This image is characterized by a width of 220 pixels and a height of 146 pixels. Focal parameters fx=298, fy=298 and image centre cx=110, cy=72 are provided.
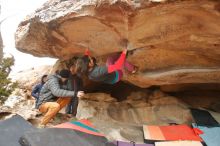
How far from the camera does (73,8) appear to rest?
698 centimetres

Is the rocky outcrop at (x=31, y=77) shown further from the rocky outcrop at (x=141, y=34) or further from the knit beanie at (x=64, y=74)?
the knit beanie at (x=64, y=74)

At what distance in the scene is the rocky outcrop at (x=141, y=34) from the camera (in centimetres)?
612

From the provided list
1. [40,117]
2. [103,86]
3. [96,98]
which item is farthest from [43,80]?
[103,86]

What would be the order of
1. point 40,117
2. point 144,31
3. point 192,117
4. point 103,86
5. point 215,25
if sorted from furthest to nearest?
point 103,86 → point 192,117 → point 40,117 → point 144,31 → point 215,25

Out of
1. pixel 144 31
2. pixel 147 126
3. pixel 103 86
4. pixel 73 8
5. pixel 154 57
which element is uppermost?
pixel 73 8

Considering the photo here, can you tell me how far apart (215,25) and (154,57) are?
76.8 inches

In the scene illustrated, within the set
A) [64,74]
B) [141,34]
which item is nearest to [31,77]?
[64,74]

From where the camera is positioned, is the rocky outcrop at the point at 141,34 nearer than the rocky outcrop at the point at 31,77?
Yes

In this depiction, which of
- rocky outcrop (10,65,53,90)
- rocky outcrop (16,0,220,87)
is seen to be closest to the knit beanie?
rocky outcrop (16,0,220,87)

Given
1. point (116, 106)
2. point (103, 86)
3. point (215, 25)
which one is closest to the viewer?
point (215, 25)

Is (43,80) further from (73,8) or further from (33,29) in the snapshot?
(73,8)

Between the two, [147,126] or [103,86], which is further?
[103,86]

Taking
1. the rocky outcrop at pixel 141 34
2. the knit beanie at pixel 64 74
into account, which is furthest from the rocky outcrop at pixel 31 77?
the knit beanie at pixel 64 74

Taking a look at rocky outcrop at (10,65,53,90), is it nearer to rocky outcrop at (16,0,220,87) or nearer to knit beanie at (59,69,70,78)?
rocky outcrop at (16,0,220,87)
